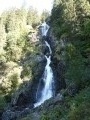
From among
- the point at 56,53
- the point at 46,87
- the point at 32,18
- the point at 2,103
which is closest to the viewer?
the point at 2,103

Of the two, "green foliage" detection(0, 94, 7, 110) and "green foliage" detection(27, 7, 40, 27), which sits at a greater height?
"green foliage" detection(27, 7, 40, 27)

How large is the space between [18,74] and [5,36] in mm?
14352

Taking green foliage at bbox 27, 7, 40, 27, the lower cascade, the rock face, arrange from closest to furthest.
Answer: the rock face < the lower cascade < green foliage at bbox 27, 7, 40, 27

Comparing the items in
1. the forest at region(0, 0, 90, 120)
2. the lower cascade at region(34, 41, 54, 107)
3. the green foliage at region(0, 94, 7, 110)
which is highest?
the forest at region(0, 0, 90, 120)

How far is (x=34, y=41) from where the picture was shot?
59.8m

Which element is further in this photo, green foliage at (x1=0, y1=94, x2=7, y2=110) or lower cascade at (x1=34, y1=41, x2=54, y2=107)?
lower cascade at (x1=34, y1=41, x2=54, y2=107)

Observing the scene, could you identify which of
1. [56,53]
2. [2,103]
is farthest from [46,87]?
[2,103]

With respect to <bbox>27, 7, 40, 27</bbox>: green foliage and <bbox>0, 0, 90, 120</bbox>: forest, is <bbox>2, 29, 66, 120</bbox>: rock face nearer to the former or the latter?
<bbox>0, 0, 90, 120</bbox>: forest

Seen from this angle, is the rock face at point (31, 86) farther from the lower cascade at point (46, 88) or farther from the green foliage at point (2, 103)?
the green foliage at point (2, 103)

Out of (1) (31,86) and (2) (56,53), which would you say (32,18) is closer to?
(2) (56,53)

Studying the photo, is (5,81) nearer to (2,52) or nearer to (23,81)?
(23,81)

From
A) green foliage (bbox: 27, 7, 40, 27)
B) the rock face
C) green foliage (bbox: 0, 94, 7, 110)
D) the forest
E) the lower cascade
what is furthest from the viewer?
green foliage (bbox: 27, 7, 40, 27)

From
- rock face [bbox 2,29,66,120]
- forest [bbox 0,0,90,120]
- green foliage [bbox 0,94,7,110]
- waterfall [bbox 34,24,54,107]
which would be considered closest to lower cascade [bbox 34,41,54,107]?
waterfall [bbox 34,24,54,107]

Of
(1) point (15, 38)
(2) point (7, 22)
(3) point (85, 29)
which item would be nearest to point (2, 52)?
(1) point (15, 38)
